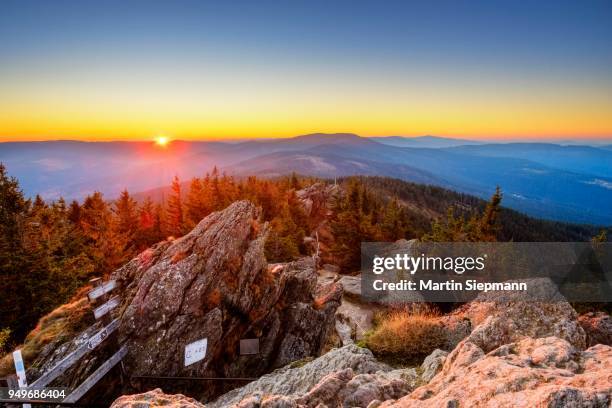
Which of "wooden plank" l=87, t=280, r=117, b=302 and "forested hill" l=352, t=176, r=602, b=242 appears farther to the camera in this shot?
"forested hill" l=352, t=176, r=602, b=242

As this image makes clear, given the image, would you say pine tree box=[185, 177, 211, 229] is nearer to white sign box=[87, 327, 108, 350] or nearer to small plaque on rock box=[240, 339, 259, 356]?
small plaque on rock box=[240, 339, 259, 356]

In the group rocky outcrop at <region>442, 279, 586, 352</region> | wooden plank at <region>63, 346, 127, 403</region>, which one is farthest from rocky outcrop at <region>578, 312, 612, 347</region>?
wooden plank at <region>63, 346, 127, 403</region>

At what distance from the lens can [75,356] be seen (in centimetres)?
892

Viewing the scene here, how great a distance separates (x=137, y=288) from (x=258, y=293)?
481 cm

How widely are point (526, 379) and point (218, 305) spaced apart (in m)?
10.5

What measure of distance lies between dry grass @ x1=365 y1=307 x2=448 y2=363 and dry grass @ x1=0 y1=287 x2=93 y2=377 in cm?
976

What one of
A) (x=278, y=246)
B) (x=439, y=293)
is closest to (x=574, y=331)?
(x=439, y=293)

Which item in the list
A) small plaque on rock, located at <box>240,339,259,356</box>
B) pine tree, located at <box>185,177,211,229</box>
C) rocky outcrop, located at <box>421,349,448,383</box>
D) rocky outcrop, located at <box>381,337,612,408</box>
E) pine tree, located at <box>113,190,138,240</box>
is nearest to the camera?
rocky outcrop, located at <box>381,337,612,408</box>

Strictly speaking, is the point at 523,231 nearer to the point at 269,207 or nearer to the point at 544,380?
the point at 269,207

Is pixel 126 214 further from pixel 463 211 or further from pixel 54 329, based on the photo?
pixel 463 211

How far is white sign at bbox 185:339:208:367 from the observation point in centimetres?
1098

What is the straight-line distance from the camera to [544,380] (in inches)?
175

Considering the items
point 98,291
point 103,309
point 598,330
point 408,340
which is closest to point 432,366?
point 408,340

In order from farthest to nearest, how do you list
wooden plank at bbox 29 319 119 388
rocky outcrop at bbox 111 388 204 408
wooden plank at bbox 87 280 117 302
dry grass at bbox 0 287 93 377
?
1. wooden plank at bbox 87 280 117 302
2. dry grass at bbox 0 287 93 377
3. wooden plank at bbox 29 319 119 388
4. rocky outcrop at bbox 111 388 204 408
